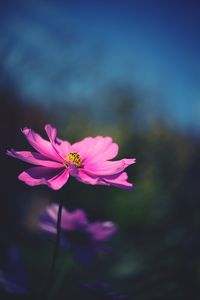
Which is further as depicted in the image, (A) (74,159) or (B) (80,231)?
(B) (80,231)


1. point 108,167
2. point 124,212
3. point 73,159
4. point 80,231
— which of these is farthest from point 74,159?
point 124,212

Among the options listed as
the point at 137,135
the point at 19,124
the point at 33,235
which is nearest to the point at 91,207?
the point at 33,235

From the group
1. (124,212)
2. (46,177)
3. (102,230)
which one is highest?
(124,212)

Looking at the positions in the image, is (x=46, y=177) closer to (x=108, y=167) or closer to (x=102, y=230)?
(x=108, y=167)

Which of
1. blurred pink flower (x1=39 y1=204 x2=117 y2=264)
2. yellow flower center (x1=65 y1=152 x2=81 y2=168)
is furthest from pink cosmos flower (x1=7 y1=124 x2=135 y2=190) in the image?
blurred pink flower (x1=39 y1=204 x2=117 y2=264)

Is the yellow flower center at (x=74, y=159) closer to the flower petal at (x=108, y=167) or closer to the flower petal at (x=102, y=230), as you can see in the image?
the flower petal at (x=108, y=167)

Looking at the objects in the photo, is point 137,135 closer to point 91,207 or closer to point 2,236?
point 91,207

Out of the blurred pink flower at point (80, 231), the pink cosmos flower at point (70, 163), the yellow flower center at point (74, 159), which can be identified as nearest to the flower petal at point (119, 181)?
the pink cosmos flower at point (70, 163)

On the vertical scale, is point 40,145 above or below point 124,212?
below
